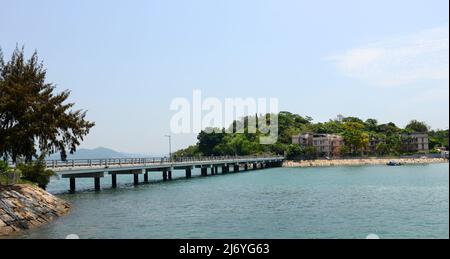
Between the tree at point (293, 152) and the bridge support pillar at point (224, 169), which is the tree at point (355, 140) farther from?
the bridge support pillar at point (224, 169)

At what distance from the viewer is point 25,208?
29.2m

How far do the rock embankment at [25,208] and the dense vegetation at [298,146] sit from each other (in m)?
122

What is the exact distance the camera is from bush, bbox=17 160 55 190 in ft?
133

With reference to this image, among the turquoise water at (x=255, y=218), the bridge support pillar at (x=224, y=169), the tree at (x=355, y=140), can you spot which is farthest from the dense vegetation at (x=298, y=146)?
the turquoise water at (x=255, y=218)

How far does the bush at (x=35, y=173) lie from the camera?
40.4 m

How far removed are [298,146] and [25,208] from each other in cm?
13863

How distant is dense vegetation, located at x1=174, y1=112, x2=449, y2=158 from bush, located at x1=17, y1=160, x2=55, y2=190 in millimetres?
113734

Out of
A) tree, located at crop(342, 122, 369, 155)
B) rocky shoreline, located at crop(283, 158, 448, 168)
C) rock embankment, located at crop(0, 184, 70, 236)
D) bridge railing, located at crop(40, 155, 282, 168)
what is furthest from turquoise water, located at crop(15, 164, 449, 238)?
tree, located at crop(342, 122, 369, 155)

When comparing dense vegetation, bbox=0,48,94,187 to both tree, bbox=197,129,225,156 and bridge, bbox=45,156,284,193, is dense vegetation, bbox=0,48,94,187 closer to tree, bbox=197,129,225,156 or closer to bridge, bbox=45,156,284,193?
bridge, bbox=45,156,284,193

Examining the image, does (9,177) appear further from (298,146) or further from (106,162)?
(298,146)
